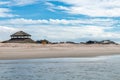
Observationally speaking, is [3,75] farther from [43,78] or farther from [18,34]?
[18,34]

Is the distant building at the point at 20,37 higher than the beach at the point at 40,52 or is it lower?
higher

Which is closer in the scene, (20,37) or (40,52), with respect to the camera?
(40,52)

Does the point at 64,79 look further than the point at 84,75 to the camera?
No

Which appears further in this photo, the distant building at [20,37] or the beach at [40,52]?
the distant building at [20,37]

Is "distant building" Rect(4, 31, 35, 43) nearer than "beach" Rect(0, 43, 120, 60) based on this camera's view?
No

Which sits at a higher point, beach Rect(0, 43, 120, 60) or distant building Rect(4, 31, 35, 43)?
distant building Rect(4, 31, 35, 43)

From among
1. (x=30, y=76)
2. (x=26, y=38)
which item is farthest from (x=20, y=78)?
(x=26, y=38)

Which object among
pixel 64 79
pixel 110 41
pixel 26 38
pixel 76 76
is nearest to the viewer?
pixel 64 79

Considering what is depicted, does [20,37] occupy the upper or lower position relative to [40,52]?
upper

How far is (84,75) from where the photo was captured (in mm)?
19531

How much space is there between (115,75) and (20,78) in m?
5.85

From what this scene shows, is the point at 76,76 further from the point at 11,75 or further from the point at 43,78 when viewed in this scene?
the point at 11,75

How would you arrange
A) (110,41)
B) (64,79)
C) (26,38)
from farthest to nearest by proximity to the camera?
(110,41) → (26,38) → (64,79)

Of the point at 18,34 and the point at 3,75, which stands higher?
the point at 18,34
